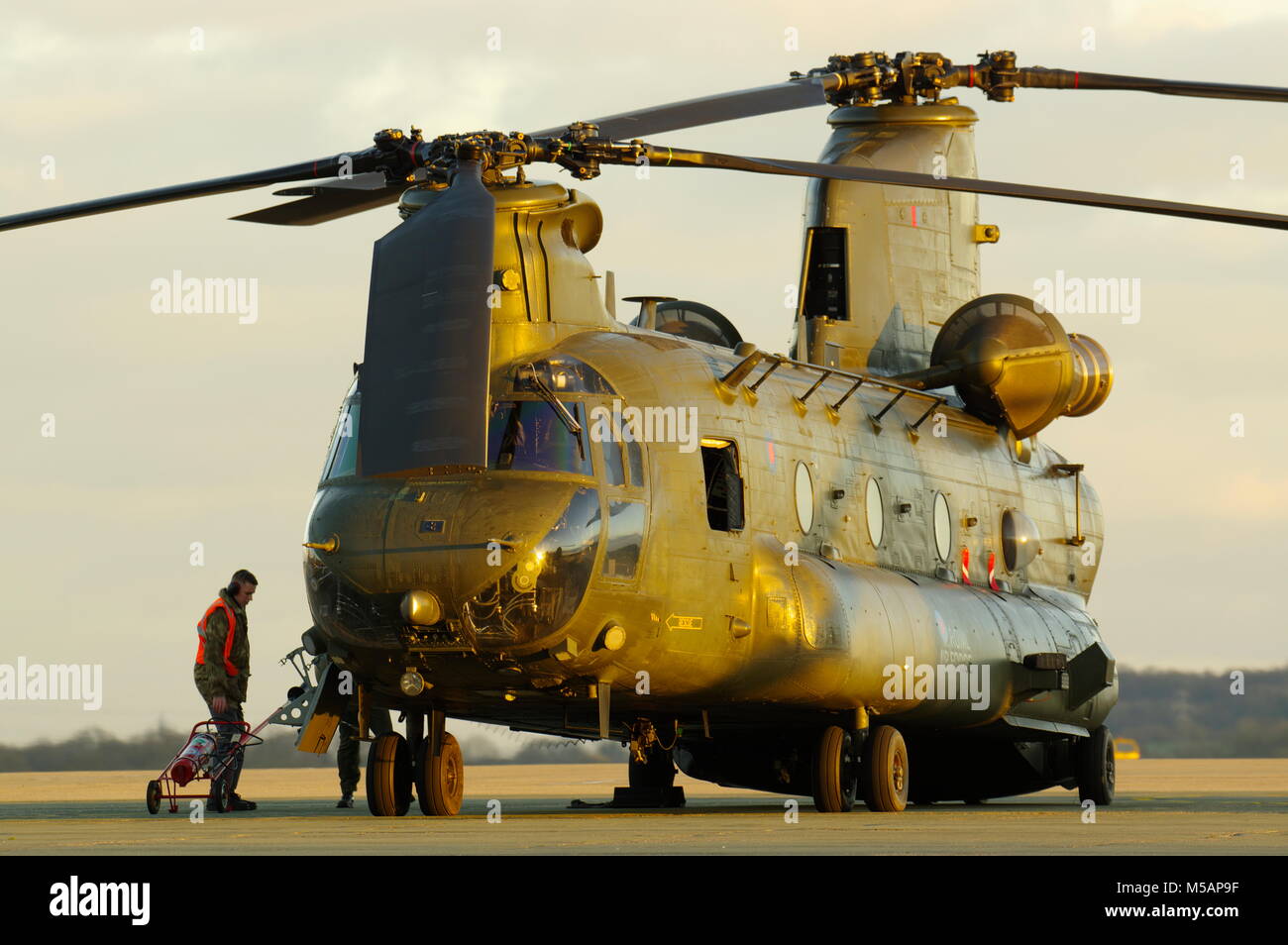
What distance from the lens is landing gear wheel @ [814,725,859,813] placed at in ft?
63.3

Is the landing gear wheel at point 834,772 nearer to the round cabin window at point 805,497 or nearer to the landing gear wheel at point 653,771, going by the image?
the round cabin window at point 805,497

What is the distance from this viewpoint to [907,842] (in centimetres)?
1278

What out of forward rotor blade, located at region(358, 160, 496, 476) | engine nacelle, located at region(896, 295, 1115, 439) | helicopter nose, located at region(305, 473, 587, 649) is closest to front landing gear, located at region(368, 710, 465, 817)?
helicopter nose, located at region(305, 473, 587, 649)

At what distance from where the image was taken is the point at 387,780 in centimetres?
1789

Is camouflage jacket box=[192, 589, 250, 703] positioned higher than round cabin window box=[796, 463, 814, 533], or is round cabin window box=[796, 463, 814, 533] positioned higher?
round cabin window box=[796, 463, 814, 533]

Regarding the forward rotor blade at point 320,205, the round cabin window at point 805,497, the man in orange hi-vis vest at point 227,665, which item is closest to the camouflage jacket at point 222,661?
the man in orange hi-vis vest at point 227,665

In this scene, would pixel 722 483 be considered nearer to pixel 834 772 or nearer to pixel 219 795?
pixel 834 772

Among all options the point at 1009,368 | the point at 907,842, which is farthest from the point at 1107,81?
the point at 907,842

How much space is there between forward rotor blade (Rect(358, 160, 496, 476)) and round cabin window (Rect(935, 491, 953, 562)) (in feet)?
25.6

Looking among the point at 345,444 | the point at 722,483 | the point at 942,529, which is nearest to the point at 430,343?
the point at 345,444

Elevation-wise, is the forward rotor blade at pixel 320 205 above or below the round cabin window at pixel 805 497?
above

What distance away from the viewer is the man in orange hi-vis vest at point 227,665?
19.6 meters

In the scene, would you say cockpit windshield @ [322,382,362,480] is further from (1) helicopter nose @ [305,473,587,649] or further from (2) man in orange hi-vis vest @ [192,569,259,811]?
(2) man in orange hi-vis vest @ [192,569,259,811]

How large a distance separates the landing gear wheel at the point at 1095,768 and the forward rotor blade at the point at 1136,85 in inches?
304
